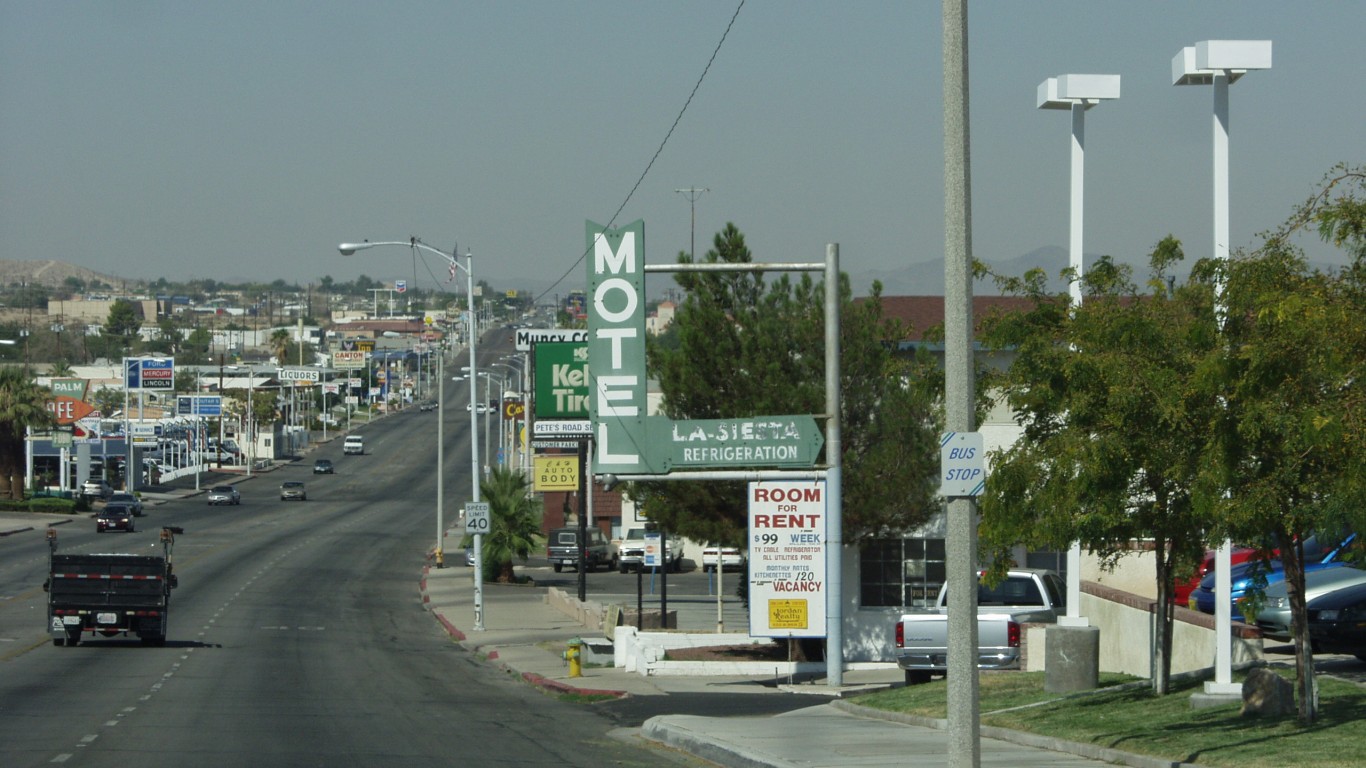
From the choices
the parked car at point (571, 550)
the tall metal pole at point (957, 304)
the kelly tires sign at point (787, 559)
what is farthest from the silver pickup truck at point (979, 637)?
the parked car at point (571, 550)

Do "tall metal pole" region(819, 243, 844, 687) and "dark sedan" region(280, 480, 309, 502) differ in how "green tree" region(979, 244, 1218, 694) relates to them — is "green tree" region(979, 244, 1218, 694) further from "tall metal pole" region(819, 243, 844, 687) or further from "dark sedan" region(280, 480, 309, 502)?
"dark sedan" region(280, 480, 309, 502)

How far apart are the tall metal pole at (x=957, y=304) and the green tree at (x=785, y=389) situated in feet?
57.9

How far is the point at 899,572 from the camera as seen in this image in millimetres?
31234

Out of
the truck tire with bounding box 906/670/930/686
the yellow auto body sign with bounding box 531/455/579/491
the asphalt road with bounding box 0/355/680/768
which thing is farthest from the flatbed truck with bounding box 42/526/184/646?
the yellow auto body sign with bounding box 531/455/579/491

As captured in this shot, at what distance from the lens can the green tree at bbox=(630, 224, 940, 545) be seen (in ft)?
97.0

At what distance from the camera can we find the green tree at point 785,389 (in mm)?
29562

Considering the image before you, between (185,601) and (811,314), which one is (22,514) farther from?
(811,314)

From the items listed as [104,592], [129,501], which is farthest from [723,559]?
[129,501]

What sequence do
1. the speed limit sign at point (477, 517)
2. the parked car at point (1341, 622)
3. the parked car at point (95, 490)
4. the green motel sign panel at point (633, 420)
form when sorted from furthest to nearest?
1. the parked car at point (95, 490)
2. the speed limit sign at point (477, 517)
3. the green motel sign panel at point (633, 420)
4. the parked car at point (1341, 622)

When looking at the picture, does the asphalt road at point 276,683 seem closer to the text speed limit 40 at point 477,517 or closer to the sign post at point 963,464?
the text speed limit 40 at point 477,517

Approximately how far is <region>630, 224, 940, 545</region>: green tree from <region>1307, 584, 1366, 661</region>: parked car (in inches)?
412

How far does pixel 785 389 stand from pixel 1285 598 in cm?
1089

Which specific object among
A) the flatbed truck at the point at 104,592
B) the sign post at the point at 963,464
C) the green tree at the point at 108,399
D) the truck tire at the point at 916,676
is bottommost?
the truck tire at the point at 916,676

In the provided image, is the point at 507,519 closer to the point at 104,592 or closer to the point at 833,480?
the point at 104,592
